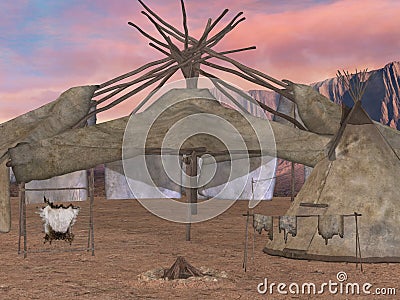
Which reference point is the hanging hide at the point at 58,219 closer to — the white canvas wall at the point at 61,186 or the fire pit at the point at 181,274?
the fire pit at the point at 181,274

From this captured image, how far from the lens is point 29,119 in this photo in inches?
501

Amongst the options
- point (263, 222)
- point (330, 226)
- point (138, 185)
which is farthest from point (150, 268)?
point (138, 185)

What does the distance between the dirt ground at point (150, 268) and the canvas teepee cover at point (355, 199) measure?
276 mm

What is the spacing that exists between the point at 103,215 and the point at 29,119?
827 cm

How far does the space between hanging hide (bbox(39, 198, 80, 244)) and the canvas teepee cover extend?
3581 mm

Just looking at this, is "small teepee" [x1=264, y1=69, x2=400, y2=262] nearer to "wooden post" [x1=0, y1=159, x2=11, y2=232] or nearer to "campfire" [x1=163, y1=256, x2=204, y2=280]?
"campfire" [x1=163, y1=256, x2=204, y2=280]

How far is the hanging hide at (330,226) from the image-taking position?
31.9 feet

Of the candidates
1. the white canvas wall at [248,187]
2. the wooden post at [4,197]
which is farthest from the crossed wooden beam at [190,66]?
the white canvas wall at [248,187]

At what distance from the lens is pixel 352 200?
10.3 meters

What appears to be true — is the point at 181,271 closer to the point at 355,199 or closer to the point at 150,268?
the point at 150,268

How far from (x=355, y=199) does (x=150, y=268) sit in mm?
3410

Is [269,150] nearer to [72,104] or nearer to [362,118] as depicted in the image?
[362,118]

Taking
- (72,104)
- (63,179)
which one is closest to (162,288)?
(72,104)

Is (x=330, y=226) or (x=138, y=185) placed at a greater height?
(x=138, y=185)
